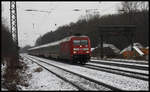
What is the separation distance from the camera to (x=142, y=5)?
33.5 metres

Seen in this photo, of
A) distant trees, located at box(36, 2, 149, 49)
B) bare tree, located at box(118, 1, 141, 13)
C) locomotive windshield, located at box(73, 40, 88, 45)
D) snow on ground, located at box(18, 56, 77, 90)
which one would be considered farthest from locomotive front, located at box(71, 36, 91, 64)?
snow on ground, located at box(18, 56, 77, 90)

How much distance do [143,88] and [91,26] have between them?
40611 mm

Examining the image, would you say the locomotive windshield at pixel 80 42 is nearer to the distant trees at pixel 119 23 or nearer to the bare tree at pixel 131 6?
the distant trees at pixel 119 23

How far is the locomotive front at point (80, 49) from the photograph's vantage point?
85.0ft

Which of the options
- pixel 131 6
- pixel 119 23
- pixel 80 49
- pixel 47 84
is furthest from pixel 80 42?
pixel 119 23

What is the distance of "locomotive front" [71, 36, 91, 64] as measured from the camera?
25906 millimetres

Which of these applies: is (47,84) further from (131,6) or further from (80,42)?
(131,6)

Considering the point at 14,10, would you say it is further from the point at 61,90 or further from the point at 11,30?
the point at 61,90

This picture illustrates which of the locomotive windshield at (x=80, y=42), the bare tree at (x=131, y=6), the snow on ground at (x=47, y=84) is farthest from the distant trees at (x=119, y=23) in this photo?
the snow on ground at (x=47, y=84)

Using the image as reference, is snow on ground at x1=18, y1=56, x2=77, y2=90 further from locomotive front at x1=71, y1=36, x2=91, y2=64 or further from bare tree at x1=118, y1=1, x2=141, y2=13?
bare tree at x1=118, y1=1, x2=141, y2=13

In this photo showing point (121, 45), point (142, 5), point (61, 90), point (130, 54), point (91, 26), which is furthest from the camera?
point (121, 45)

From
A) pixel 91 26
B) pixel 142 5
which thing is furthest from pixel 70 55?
pixel 91 26

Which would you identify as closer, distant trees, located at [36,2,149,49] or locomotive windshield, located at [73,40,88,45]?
locomotive windshield, located at [73,40,88,45]

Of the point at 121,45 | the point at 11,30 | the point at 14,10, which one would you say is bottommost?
the point at 121,45
